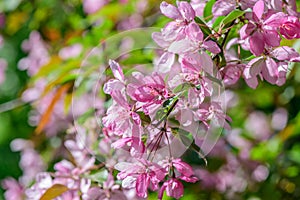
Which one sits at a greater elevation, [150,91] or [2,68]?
[150,91]

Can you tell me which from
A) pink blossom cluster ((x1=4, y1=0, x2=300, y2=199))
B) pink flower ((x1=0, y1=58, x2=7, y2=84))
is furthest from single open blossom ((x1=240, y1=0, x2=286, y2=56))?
pink flower ((x1=0, y1=58, x2=7, y2=84))

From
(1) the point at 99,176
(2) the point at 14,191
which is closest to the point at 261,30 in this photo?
(1) the point at 99,176

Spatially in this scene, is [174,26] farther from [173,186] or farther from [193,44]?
[173,186]

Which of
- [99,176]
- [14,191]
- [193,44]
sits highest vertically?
[193,44]

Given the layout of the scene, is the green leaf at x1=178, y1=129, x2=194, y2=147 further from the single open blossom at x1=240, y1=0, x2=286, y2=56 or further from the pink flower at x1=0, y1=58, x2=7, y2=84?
the pink flower at x1=0, y1=58, x2=7, y2=84

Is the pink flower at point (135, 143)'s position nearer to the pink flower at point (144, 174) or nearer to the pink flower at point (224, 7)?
the pink flower at point (144, 174)

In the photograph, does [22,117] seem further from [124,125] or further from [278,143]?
→ [124,125]

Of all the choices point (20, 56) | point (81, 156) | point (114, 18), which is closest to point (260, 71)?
point (81, 156)
